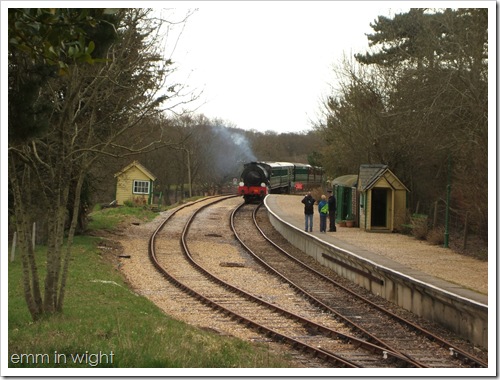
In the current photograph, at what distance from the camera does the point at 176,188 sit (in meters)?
65.8

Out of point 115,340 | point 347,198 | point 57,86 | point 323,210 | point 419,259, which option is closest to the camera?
point 115,340

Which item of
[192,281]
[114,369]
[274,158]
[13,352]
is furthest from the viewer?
[274,158]

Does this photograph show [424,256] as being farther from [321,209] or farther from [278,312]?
[278,312]

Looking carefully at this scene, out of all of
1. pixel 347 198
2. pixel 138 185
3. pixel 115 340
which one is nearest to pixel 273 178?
pixel 138 185

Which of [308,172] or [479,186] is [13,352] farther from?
[308,172]

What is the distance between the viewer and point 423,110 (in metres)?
23.2

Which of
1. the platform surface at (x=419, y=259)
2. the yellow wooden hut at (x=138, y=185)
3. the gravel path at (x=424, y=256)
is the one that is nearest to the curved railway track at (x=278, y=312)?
the platform surface at (x=419, y=259)

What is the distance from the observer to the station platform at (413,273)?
40.7 ft

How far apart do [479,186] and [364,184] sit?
8488mm

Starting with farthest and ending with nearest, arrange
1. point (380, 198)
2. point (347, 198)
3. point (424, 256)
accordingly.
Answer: point (347, 198) → point (380, 198) → point (424, 256)

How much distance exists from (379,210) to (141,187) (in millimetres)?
28137

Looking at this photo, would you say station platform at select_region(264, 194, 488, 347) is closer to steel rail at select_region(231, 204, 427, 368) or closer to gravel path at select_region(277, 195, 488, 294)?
gravel path at select_region(277, 195, 488, 294)

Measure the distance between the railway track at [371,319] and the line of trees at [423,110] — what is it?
5.29m

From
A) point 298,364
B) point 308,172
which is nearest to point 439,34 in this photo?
point 298,364
